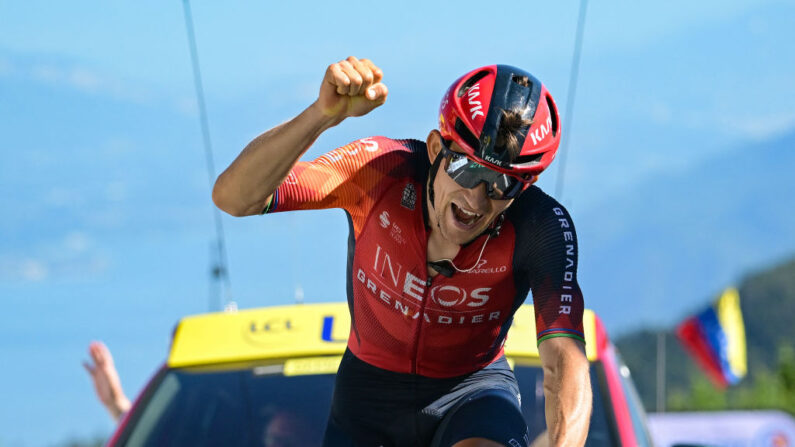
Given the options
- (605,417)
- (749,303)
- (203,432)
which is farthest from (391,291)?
(749,303)

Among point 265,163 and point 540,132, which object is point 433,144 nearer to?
point 540,132

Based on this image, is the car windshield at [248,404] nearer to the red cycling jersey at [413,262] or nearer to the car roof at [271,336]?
the car roof at [271,336]

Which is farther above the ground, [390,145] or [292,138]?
[292,138]

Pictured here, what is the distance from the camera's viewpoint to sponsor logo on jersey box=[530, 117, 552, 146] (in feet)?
10.2

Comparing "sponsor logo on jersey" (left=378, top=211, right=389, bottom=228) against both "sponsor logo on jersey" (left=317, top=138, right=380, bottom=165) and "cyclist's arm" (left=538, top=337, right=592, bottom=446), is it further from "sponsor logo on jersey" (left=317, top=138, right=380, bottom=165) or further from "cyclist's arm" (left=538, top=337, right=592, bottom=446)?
"cyclist's arm" (left=538, top=337, right=592, bottom=446)

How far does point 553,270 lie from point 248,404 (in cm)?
159

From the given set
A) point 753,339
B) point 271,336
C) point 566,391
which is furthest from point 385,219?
point 753,339

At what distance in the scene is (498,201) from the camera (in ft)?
10.2

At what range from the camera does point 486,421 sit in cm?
324

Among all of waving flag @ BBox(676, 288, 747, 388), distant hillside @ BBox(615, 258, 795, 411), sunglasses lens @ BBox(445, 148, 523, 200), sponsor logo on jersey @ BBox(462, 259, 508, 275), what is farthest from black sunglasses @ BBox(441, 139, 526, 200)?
distant hillside @ BBox(615, 258, 795, 411)

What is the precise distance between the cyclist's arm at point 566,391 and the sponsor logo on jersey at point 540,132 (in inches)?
21.0

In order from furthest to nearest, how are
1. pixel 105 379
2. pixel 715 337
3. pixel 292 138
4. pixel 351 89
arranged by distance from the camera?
pixel 715 337, pixel 105 379, pixel 292 138, pixel 351 89

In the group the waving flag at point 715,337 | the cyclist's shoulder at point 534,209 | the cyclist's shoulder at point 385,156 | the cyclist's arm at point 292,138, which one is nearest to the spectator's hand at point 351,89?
the cyclist's arm at point 292,138

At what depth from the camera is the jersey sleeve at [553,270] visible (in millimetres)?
3057
